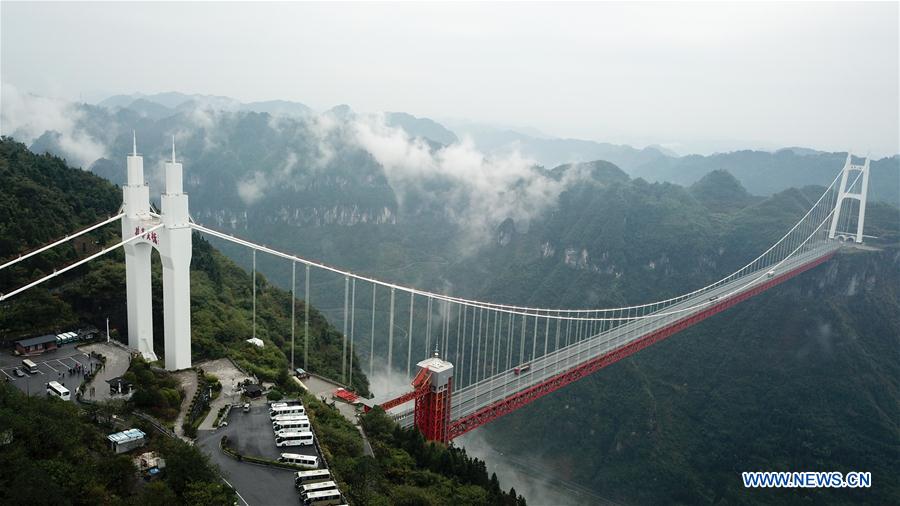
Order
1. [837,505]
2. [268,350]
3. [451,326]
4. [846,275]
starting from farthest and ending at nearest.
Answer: [451,326] < [846,275] < [837,505] < [268,350]

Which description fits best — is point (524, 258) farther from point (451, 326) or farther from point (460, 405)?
point (460, 405)

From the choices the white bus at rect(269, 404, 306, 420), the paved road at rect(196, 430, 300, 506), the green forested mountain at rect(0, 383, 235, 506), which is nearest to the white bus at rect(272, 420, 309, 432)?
the white bus at rect(269, 404, 306, 420)

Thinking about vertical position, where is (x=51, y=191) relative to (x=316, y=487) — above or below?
above

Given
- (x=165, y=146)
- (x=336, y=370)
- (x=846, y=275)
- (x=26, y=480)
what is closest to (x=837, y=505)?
(x=846, y=275)

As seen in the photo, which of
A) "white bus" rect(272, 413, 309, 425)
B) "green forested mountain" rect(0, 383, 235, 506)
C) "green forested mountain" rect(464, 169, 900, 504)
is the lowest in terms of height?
"green forested mountain" rect(464, 169, 900, 504)

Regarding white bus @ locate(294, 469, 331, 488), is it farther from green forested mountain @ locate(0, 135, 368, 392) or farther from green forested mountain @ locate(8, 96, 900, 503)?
green forested mountain @ locate(8, 96, 900, 503)

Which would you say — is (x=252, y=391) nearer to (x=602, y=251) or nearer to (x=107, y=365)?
(x=107, y=365)
